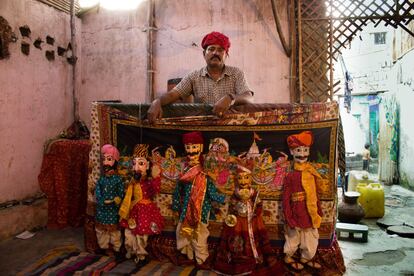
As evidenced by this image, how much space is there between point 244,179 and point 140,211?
114cm

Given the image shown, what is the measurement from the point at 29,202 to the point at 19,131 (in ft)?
3.37

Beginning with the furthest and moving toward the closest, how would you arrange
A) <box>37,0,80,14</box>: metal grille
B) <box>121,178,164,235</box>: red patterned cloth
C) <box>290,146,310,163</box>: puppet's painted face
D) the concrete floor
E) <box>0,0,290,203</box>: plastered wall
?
<box>37,0,80,14</box>: metal grille < <box>0,0,290,203</box>: plastered wall < the concrete floor < <box>121,178,164,235</box>: red patterned cloth < <box>290,146,310,163</box>: puppet's painted face

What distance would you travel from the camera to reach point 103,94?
19.5 ft

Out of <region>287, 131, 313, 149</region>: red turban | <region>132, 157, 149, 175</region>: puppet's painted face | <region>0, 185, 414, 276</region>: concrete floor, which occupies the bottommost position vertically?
<region>0, 185, 414, 276</region>: concrete floor

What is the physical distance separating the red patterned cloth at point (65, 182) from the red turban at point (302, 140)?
300 cm

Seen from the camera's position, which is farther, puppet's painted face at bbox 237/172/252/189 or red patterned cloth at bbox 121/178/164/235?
red patterned cloth at bbox 121/178/164/235

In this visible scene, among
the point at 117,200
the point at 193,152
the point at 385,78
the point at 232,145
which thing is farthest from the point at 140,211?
the point at 385,78

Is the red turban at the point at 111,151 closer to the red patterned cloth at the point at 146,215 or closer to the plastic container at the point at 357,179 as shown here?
the red patterned cloth at the point at 146,215

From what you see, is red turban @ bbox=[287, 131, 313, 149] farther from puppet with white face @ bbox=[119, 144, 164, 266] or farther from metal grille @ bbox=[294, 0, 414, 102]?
metal grille @ bbox=[294, 0, 414, 102]

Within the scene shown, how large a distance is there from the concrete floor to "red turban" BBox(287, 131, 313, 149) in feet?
5.07

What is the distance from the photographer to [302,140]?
9.91 feet

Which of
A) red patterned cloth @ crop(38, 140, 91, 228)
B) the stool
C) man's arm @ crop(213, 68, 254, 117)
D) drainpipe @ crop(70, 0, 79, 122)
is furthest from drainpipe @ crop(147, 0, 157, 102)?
the stool

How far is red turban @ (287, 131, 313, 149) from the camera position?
3.02m

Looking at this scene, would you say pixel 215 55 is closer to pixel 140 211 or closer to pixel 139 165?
pixel 139 165
